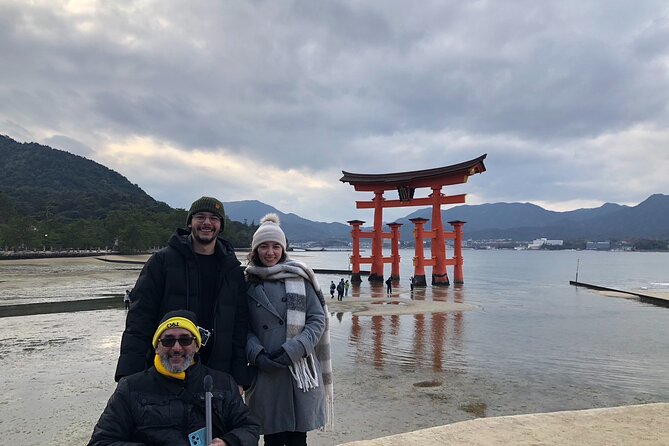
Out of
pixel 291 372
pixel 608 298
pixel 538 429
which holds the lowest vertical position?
pixel 608 298

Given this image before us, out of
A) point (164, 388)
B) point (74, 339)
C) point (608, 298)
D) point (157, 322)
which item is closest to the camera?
point (164, 388)

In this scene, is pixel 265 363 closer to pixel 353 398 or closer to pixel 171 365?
pixel 171 365

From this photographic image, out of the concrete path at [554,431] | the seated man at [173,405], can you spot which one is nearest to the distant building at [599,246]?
the concrete path at [554,431]

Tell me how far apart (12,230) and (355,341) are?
1964 inches

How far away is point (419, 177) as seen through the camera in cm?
2717

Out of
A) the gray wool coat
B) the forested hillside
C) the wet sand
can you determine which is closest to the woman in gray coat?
the gray wool coat

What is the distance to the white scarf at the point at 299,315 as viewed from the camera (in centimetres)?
267

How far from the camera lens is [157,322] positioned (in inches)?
98.0

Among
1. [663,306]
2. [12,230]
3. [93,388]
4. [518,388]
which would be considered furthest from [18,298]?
[12,230]

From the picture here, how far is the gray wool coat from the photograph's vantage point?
262 centimetres

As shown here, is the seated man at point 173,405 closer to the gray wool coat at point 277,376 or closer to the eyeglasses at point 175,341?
the eyeglasses at point 175,341

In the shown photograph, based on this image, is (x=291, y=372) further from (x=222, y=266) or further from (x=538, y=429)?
(x=538, y=429)

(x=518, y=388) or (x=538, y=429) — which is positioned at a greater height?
(x=538, y=429)

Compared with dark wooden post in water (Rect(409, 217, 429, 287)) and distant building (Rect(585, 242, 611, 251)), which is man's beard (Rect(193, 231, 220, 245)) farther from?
distant building (Rect(585, 242, 611, 251))
